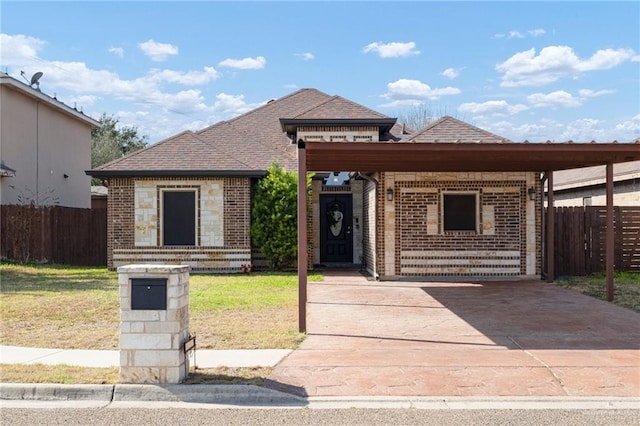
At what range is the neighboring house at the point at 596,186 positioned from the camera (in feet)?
65.7

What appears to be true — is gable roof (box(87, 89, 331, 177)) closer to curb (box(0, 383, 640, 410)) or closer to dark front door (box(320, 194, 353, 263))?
dark front door (box(320, 194, 353, 263))

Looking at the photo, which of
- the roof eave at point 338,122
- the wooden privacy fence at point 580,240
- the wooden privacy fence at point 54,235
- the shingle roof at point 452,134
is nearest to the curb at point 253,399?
the shingle roof at point 452,134

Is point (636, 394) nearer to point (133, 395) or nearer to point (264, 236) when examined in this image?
point (133, 395)

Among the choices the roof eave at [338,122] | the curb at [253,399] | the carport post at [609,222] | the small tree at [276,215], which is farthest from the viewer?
the roof eave at [338,122]

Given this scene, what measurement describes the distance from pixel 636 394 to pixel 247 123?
17699 mm

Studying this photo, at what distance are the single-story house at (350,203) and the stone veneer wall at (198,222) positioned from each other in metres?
0.03

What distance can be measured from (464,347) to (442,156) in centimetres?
434

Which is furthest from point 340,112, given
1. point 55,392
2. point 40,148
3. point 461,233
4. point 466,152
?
point 55,392

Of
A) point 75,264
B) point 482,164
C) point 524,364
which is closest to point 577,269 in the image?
point 482,164

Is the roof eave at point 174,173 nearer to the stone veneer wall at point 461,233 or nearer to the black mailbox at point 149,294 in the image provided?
the stone veneer wall at point 461,233

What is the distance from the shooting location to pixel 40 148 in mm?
22469

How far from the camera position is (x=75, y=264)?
19.5 meters

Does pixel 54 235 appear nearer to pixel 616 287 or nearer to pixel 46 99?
pixel 46 99

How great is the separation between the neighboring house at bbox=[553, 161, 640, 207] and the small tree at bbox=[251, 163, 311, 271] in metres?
10.4
